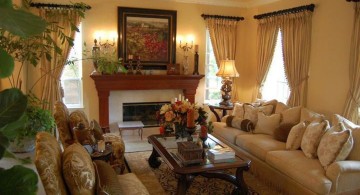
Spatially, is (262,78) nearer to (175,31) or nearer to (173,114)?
(175,31)

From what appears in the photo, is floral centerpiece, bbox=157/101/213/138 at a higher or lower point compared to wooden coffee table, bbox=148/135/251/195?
higher

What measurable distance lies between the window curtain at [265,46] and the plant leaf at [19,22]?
550 centimetres

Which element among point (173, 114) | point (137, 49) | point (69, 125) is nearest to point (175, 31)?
point (137, 49)

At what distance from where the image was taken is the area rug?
339 cm

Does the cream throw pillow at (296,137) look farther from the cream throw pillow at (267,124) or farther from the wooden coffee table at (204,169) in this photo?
the wooden coffee table at (204,169)

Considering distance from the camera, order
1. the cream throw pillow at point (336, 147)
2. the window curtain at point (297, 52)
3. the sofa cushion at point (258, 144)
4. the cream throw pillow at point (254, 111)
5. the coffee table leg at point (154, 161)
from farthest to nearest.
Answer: the window curtain at point (297, 52) → the cream throw pillow at point (254, 111) → the coffee table leg at point (154, 161) → the sofa cushion at point (258, 144) → the cream throw pillow at point (336, 147)

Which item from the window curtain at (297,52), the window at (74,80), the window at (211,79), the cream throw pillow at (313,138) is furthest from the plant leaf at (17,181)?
the window at (211,79)

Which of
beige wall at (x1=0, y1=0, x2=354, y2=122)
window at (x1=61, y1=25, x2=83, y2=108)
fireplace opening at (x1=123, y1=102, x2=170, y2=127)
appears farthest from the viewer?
fireplace opening at (x1=123, y1=102, x2=170, y2=127)

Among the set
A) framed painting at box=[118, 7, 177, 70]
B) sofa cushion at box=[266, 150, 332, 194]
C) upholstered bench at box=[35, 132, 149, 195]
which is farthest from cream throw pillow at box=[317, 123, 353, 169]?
framed painting at box=[118, 7, 177, 70]

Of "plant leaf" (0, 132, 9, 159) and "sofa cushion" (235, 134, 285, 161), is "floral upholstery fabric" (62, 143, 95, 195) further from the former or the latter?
"sofa cushion" (235, 134, 285, 161)

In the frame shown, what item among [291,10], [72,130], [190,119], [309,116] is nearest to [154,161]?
[190,119]

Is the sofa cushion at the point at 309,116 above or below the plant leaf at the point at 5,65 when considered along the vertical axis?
below

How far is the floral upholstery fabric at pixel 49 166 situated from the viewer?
5.52 feet

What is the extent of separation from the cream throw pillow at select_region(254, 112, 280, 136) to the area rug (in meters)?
0.79
